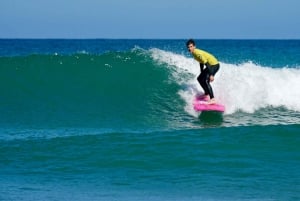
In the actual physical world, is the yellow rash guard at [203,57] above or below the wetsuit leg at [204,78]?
above

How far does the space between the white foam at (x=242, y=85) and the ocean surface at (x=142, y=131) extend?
1.1 inches

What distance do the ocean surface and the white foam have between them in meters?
0.03

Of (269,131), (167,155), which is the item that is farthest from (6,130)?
(269,131)

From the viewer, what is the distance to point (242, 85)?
13242 millimetres

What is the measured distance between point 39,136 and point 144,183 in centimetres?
325

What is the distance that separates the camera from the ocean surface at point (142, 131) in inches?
290

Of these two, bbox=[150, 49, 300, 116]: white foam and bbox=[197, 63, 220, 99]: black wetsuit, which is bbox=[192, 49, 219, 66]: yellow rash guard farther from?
bbox=[150, 49, 300, 116]: white foam

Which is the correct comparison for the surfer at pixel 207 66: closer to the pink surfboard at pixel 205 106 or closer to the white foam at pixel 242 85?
the pink surfboard at pixel 205 106

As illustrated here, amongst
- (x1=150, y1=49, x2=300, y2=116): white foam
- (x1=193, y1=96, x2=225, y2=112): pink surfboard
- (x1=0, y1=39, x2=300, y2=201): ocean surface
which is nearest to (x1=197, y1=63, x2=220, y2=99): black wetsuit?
(x1=193, y1=96, x2=225, y2=112): pink surfboard

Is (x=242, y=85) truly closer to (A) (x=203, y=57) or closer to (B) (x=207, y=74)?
(B) (x=207, y=74)

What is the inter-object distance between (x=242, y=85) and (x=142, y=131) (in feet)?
10.7

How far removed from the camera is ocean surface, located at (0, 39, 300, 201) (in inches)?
290

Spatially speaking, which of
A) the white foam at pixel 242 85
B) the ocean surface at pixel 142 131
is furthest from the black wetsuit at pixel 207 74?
the white foam at pixel 242 85

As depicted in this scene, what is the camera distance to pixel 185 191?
716cm
